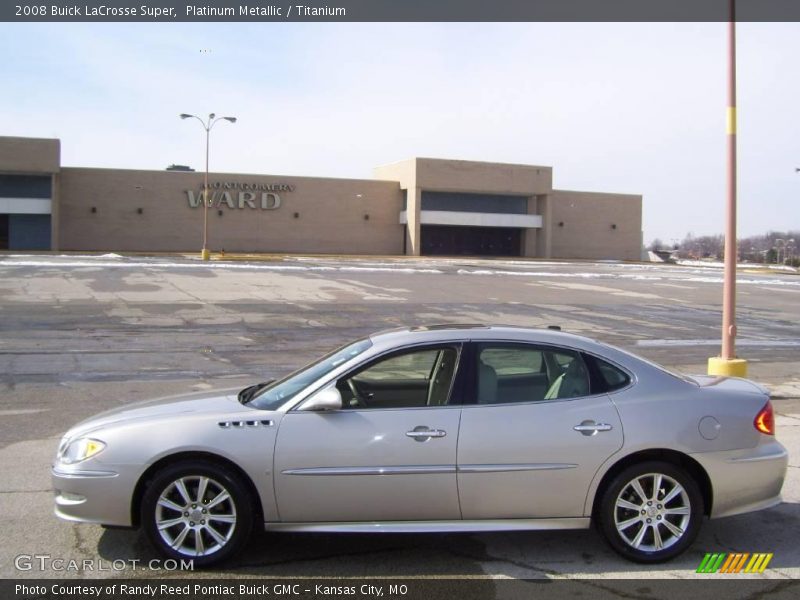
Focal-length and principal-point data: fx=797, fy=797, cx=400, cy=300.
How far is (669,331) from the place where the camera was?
20.2 meters

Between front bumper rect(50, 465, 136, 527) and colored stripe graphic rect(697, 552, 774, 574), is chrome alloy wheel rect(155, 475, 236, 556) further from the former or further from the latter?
colored stripe graphic rect(697, 552, 774, 574)

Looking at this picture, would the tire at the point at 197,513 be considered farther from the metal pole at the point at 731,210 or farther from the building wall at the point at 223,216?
the building wall at the point at 223,216

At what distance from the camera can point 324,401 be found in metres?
4.91

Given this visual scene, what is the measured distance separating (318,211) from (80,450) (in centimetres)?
6507

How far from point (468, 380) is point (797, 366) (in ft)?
39.5

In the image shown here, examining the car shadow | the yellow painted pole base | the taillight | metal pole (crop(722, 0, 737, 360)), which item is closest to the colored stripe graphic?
the car shadow

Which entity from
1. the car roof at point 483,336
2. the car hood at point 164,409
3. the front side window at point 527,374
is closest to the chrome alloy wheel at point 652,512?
the front side window at point 527,374

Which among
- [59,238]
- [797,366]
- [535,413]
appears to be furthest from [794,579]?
[59,238]

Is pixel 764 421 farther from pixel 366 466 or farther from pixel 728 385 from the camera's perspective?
pixel 366 466

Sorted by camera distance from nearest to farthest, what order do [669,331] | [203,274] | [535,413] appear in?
[535,413] → [669,331] → [203,274]

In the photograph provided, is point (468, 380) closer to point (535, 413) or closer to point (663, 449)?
point (535, 413)

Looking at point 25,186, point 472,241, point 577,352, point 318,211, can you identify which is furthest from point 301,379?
point 472,241

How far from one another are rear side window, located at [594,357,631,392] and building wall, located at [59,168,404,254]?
6343cm

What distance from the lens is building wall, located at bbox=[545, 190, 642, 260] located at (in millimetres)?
77688
